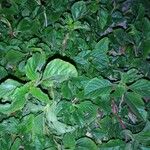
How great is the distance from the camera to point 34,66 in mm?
892

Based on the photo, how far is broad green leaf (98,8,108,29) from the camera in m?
1.28

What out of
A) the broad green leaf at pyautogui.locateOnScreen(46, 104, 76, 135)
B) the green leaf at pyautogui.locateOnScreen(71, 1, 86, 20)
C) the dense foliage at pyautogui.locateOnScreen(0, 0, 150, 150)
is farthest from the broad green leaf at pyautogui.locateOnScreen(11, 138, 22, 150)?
the green leaf at pyautogui.locateOnScreen(71, 1, 86, 20)

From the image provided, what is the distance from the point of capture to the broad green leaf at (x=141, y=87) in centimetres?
100

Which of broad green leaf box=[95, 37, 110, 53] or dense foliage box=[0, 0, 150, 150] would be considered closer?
→ dense foliage box=[0, 0, 150, 150]

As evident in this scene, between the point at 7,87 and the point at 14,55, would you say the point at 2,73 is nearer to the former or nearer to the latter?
the point at 14,55

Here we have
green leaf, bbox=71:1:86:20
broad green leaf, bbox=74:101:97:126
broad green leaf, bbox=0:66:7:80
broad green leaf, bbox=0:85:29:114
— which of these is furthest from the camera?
green leaf, bbox=71:1:86:20

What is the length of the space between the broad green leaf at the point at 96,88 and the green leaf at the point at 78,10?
1.02ft

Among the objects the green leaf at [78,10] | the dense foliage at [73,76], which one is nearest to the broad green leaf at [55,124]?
the dense foliage at [73,76]

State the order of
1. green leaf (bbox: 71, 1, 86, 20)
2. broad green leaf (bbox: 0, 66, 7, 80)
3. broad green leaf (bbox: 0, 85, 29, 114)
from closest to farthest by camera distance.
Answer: broad green leaf (bbox: 0, 85, 29, 114) < broad green leaf (bbox: 0, 66, 7, 80) < green leaf (bbox: 71, 1, 86, 20)

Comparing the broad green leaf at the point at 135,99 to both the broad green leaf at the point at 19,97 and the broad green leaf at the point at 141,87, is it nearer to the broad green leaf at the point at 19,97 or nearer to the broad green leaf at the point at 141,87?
the broad green leaf at the point at 141,87

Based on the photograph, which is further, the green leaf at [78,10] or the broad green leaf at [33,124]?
the green leaf at [78,10]

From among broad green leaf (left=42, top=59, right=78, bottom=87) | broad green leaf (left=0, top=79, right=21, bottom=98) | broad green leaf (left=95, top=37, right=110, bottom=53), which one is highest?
broad green leaf (left=42, top=59, right=78, bottom=87)

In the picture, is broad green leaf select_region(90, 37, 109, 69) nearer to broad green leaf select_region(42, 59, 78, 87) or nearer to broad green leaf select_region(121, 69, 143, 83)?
→ broad green leaf select_region(121, 69, 143, 83)

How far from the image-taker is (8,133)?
40.9 inches
